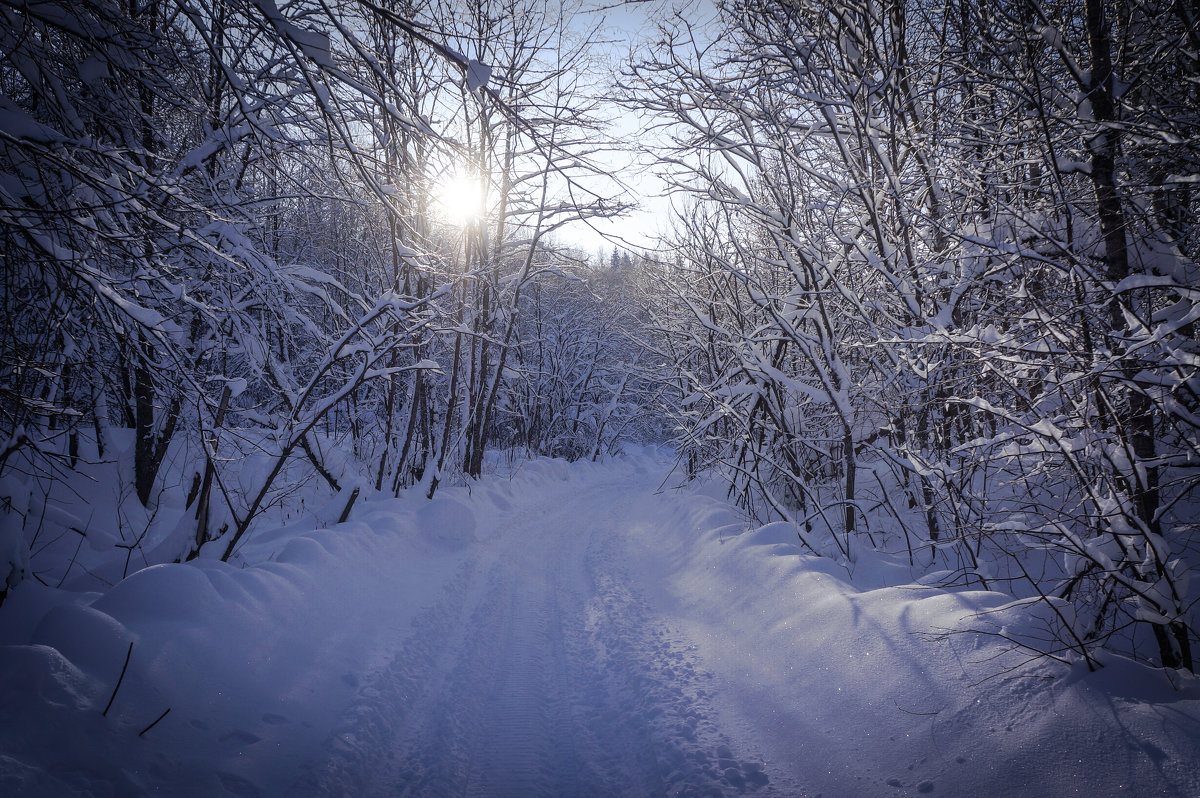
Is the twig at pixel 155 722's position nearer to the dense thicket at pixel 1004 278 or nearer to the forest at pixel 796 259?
the forest at pixel 796 259

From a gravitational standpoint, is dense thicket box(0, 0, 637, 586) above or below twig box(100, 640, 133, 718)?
above

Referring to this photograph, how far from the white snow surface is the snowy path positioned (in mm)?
18

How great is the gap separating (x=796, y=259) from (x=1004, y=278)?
2.65 meters

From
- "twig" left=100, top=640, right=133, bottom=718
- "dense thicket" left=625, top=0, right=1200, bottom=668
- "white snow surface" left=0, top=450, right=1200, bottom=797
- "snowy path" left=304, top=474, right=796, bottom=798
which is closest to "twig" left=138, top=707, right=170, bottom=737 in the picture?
"white snow surface" left=0, top=450, right=1200, bottom=797

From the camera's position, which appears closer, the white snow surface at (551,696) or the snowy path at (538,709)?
the white snow surface at (551,696)

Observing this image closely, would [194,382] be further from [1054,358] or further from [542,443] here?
[542,443]

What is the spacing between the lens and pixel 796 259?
661 centimetres

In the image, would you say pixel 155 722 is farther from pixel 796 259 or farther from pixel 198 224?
pixel 796 259

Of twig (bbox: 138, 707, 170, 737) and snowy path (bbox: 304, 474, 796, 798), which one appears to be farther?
snowy path (bbox: 304, 474, 796, 798)

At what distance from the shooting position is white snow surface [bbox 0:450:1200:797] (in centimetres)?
227

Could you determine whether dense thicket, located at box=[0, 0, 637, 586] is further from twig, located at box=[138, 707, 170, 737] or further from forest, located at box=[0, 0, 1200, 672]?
twig, located at box=[138, 707, 170, 737]

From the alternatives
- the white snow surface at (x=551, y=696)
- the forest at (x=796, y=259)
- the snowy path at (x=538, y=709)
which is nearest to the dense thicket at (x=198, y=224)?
the forest at (x=796, y=259)

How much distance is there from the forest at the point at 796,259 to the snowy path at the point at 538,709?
1979 mm

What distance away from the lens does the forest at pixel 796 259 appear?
2.50 m
